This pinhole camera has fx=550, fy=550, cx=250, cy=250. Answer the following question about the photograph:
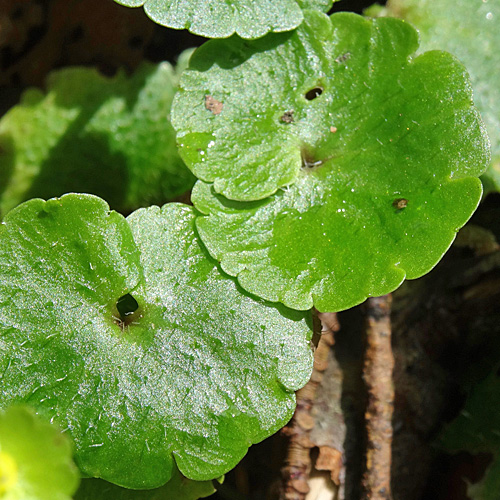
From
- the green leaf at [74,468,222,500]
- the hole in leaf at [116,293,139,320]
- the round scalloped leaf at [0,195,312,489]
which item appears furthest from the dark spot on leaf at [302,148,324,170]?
the green leaf at [74,468,222,500]

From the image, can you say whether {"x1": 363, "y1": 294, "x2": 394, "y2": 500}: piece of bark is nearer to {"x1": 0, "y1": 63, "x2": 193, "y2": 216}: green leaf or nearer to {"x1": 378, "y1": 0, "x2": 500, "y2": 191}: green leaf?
{"x1": 378, "y1": 0, "x2": 500, "y2": 191}: green leaf

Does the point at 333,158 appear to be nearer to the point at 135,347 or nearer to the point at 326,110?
the point at 326,110

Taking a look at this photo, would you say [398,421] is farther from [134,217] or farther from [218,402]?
[134,217]

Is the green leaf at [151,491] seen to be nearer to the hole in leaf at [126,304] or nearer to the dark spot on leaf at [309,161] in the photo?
the hole in leaf at [126,304]

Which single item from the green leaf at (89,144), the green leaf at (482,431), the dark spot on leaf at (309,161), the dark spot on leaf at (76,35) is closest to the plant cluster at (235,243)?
the dark spot on leaf at (309,161)

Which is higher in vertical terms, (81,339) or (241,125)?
(241,125)

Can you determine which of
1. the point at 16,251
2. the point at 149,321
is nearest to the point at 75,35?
the point at 16,251
